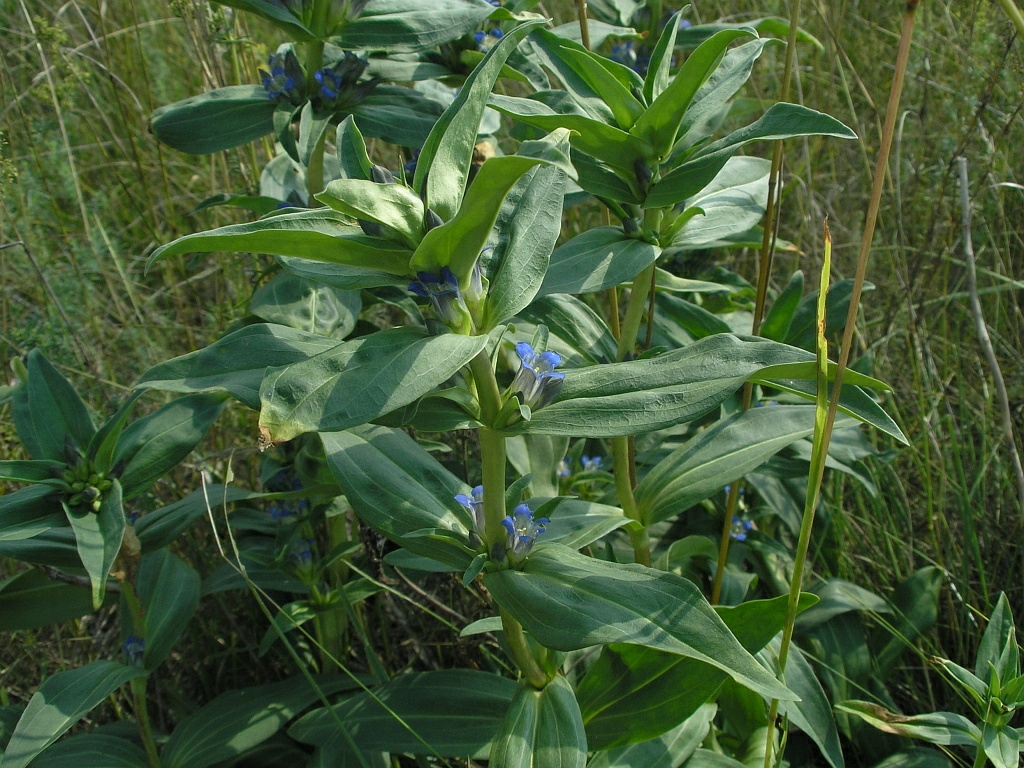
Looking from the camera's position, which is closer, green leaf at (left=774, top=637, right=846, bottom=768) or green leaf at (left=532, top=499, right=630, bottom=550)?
green leaf at (left=532, top=499, right=630, bottom=550)

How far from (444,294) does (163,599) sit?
4.37 feet

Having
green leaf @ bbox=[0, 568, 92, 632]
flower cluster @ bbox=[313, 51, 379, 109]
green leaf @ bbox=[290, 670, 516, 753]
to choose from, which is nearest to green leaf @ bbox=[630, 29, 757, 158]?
flower cluster @ bbox=[313, 51, 379, 109]

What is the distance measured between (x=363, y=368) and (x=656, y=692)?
1.00 m

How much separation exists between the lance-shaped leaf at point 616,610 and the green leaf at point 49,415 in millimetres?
1110

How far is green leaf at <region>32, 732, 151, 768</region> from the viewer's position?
6.86 feet

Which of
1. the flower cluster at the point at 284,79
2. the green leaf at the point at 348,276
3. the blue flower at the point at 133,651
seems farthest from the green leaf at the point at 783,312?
the blue flower at the point at 133,651

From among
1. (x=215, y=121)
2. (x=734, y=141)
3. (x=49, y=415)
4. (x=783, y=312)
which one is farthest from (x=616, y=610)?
Answer: (x=215, y=121)

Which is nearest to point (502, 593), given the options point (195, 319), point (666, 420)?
point (666, 420)

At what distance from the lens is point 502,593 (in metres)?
1.63

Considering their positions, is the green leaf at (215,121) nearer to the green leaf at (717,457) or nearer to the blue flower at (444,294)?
the blue flower at (444,294)

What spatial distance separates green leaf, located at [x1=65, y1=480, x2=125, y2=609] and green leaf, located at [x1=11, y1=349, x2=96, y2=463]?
19cm

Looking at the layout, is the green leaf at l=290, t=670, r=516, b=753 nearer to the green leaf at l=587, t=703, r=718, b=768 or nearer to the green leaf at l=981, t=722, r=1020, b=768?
the green leaf at l=587, t=703, r=718, b=768

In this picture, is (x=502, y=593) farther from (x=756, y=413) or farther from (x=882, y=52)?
(x=882, y=52)

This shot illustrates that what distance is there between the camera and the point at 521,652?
1.79 metres
